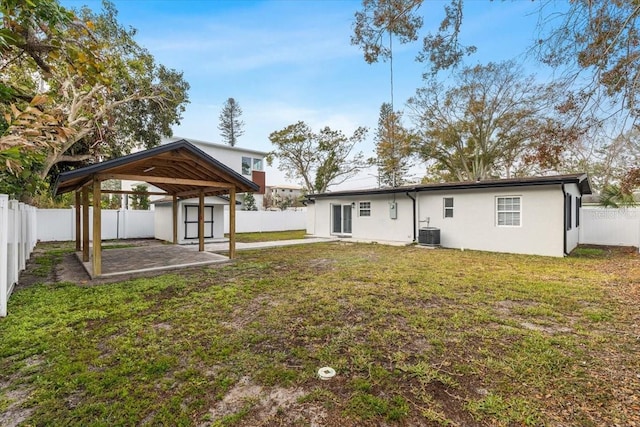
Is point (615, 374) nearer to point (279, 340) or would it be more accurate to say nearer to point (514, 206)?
point (279, 340)

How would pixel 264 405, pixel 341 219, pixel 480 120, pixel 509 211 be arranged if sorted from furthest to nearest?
pixel 480 120 → pixel 341 219 → pixel 509 211 → pixel 264 405

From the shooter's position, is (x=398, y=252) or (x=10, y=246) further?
(x=398, y=252)

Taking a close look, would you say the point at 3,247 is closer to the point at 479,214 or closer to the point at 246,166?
the point at 479,214

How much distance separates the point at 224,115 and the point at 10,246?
3393 centimetres

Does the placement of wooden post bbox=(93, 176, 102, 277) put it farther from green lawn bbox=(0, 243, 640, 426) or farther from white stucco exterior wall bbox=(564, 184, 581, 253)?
white stucco exterior wall bbox=(564, 184, 581, 253)

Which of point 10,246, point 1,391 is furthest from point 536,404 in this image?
point 10,246

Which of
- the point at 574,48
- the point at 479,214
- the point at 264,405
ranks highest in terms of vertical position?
the point at 574,48

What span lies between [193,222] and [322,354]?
39.7ft

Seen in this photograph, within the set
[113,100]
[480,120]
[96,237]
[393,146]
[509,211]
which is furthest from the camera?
[393,146]

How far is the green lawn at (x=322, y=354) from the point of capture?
223cm

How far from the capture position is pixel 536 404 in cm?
229

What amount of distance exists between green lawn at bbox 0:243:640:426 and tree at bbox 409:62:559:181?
1603cm

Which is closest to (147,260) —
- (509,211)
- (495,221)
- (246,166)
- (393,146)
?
(495,221)

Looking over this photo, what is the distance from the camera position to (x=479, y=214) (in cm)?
1109
